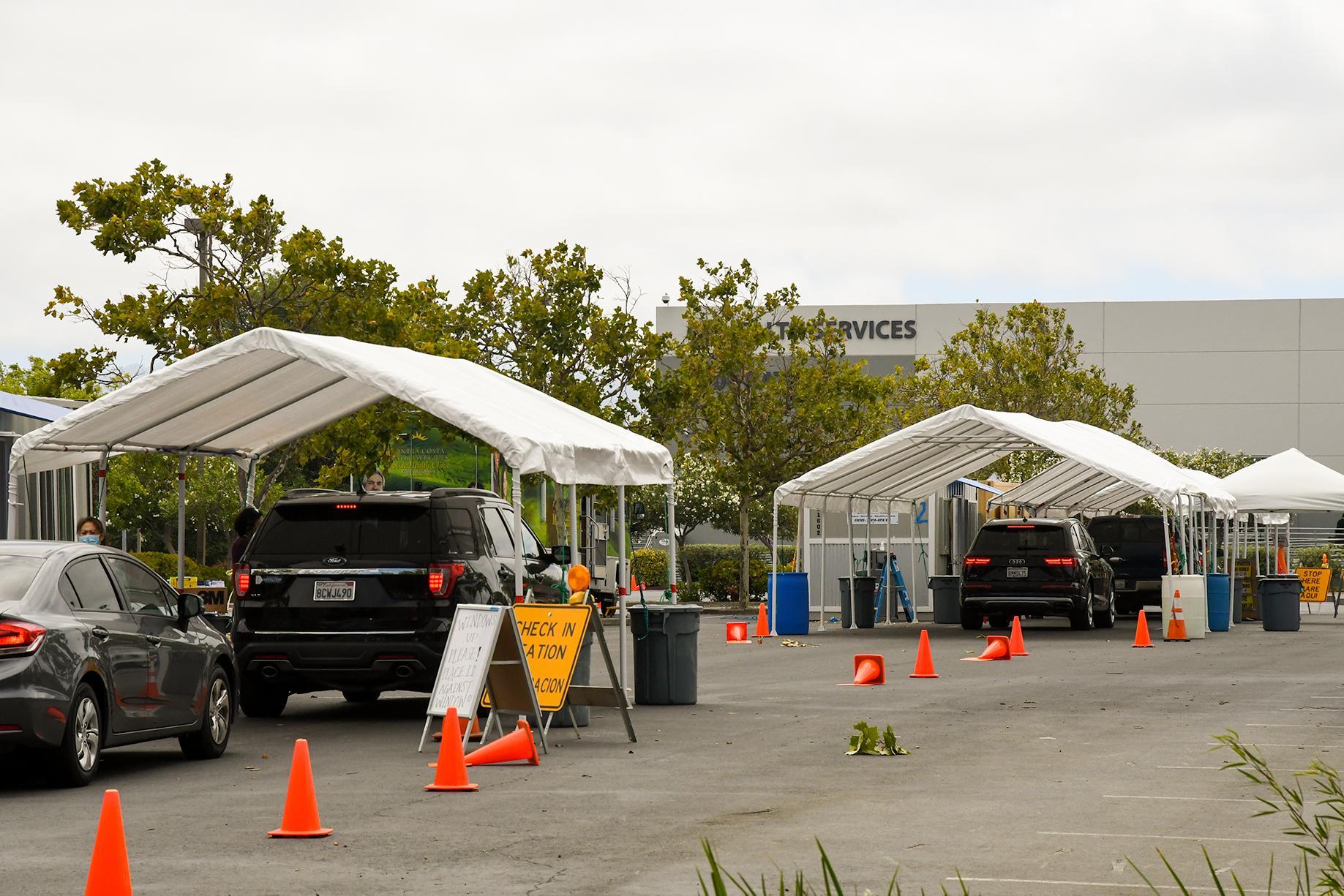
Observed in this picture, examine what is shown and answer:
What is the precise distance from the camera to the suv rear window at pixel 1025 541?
28.1 m

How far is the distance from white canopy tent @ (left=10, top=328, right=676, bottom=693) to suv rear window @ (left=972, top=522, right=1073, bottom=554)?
38.8 ft

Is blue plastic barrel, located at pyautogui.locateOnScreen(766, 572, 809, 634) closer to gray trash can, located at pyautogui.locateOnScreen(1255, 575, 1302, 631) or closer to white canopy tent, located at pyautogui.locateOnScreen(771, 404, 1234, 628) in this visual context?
white canopy tent, located at pyautogui.locateOnScreen(771, 404, 1234, 628)

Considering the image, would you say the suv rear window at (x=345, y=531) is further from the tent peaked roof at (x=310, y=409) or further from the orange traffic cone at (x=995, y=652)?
the orange traffic cone at (x=995, y=652)

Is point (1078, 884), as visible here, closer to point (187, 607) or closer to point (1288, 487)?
point (187, 607)

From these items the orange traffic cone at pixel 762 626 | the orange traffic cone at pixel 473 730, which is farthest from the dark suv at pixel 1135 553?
the orange traffic cone at pixel 473 730

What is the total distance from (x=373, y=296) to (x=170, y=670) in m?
19.6

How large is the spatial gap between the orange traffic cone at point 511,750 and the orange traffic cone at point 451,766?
4.04 feet

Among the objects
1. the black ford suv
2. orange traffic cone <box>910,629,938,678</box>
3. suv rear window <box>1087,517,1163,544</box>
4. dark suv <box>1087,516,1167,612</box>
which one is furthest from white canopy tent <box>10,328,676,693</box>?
suv rear window <box>1087,517,1163,544</box>

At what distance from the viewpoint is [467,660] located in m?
12.3

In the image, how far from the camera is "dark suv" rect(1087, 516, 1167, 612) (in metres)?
33.2

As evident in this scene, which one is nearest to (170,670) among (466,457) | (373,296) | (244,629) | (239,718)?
(244,629)

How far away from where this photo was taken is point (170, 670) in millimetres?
11672

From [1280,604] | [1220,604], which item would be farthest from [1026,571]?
[1280,604]

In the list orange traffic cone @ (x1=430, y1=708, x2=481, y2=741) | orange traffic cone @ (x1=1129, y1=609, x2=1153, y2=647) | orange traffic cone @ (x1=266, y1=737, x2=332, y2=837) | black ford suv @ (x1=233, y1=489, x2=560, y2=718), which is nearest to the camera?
orange traffic cone @ (x1=266, y1=737, x2=332, y2=837)
